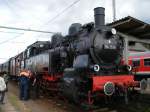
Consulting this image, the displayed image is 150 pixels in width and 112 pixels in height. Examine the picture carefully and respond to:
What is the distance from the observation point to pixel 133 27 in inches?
609

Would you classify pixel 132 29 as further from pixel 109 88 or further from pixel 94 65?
pixel 109 88

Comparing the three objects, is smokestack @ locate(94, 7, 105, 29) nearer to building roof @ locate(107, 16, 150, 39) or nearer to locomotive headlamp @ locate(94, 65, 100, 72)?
building roof @ locate(107, 16, 150, 39)

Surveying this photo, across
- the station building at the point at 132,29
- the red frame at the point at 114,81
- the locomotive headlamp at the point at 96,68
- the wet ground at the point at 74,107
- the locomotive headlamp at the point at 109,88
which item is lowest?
the wet ground at the point at 74,107

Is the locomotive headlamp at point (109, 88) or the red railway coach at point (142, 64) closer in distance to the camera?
the locomotive headlamp at point (109, 88)

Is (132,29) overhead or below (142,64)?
overhead

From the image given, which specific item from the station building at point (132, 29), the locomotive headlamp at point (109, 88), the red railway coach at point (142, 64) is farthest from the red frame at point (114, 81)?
the red railway coach at point (142, 64)

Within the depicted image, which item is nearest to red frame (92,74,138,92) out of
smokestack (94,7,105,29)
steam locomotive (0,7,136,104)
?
steam locomotive (0,7,136,104)

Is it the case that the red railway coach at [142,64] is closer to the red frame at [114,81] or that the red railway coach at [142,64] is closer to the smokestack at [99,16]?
the smokestack at [99,16]

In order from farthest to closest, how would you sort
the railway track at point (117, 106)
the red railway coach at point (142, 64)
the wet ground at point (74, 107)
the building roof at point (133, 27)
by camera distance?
the red railway coach at point (142, 64) < the building roof at point (133, 27) < the wet ground at point (74, 107) < the railway track at point (117, 106)

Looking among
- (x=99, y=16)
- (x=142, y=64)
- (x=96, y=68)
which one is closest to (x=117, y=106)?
(x=96, y=68)

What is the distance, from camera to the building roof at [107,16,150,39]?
1423 cm

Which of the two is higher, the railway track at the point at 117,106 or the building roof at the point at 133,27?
the building roof at the point at 133,27

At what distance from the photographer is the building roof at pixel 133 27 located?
14.2 metres

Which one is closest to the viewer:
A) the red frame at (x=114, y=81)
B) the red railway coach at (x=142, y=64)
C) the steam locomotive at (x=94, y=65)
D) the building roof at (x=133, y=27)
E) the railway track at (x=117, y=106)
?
the red frame at (x=114, y=81)
